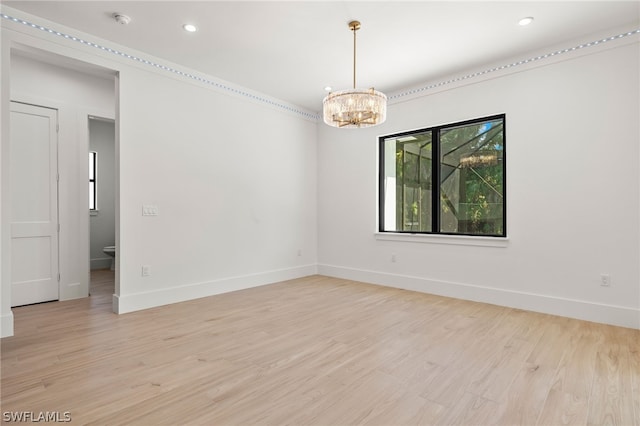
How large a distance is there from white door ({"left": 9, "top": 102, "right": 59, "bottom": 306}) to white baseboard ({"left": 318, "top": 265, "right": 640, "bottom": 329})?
4229 millimetres

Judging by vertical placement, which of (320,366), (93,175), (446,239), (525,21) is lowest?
(320,366)

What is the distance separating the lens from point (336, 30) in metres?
3.43

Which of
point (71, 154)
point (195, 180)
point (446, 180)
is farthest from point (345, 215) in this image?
point (71, 154)

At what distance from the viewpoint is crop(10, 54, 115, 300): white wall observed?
14.1 ft

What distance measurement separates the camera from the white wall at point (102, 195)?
22.5ft

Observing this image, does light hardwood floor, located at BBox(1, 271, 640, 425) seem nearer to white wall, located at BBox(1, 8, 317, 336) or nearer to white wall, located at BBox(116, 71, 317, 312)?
white wall, located at BBox(1, 8, 317, 336)

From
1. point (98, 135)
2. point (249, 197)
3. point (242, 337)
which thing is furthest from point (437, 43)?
point (98, 135)

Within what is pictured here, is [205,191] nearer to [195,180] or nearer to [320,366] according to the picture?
[195,180]

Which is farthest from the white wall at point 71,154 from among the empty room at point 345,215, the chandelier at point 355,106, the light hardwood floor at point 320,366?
the chandelier at point 355,106

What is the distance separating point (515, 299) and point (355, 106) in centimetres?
295

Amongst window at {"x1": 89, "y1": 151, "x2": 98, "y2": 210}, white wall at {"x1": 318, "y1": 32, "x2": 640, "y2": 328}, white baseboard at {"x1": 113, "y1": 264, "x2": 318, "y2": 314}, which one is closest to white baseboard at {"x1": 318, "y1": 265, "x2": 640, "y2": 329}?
white wall at {"x1": 318, "y1": 32, "x2": 640, "y2": 328}

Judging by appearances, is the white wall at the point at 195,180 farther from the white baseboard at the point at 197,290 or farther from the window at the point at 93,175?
the window at the point at 93,175

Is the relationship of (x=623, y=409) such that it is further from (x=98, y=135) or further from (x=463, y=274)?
(x=98, y=135)

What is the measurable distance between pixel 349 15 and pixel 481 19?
1262 mm
